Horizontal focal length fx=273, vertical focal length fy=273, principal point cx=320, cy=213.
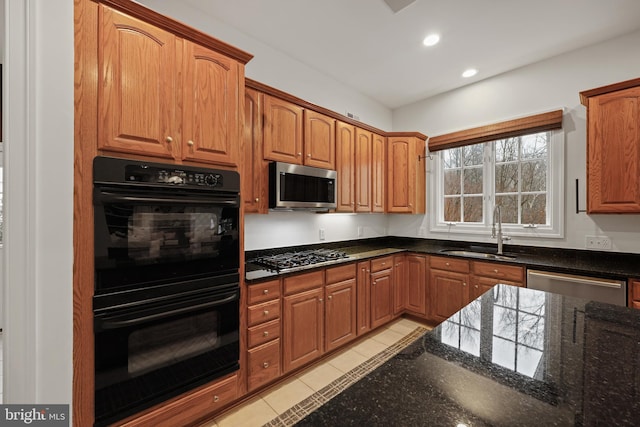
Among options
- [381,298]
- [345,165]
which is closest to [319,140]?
[345,165]

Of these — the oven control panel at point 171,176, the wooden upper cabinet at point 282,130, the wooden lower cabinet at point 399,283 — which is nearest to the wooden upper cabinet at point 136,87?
the oven control panel at point 171,176

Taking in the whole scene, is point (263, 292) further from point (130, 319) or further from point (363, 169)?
point (363, 169)

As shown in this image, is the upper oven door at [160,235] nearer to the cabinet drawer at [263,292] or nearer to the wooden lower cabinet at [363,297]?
the cabinet drawer at [263,292]

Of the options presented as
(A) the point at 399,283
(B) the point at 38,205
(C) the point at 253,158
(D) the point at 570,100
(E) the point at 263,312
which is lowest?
(A) the point at 399,283

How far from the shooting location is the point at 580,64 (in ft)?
8.91

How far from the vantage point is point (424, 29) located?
2.42 m

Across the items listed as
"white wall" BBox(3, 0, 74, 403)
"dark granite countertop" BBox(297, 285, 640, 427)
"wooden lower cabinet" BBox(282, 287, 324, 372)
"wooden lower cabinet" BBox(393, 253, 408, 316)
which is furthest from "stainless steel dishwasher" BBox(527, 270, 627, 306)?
"white wall" BBox(3, 0, 74, 403)

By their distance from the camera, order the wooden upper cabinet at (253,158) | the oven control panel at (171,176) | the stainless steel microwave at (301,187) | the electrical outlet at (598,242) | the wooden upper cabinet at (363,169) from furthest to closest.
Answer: the wooden upper cabinet at (363,169) → the electrical outlet at (598,242) → the stainless steel microwave at (301,187) → the wooden upper cabinet at (253,158) → the oven control panel at (171,176)

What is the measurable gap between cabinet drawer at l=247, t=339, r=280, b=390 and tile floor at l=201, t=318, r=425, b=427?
0.14 metres

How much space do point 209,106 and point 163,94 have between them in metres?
0.26

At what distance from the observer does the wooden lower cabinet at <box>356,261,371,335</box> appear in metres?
2.78

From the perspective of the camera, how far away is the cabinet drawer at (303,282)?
2162mm

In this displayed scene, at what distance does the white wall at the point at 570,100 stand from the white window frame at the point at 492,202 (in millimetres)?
58

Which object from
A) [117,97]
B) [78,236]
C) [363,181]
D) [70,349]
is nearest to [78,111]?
[117,97]
